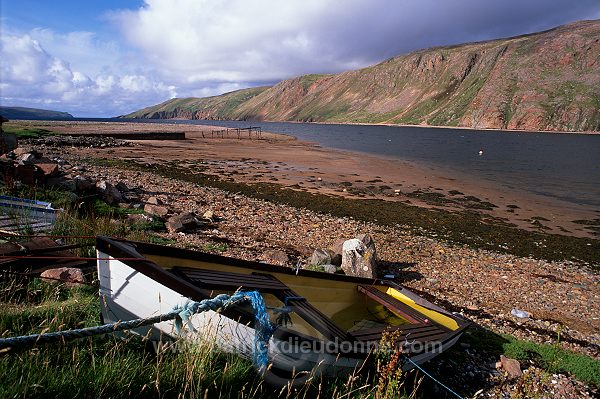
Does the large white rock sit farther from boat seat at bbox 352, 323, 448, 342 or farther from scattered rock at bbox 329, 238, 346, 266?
boat seat at bbox 352, 323, 448, 342

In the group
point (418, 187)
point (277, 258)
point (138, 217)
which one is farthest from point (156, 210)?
point (418, 187)

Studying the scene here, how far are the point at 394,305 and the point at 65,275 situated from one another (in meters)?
5.35

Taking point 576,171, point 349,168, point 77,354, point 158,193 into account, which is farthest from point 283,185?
point 576,171

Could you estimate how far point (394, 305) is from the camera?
21.9 ft

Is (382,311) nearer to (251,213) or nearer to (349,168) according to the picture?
(251,213)

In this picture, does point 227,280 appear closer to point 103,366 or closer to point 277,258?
point 103,366

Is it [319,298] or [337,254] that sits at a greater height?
[319,298]

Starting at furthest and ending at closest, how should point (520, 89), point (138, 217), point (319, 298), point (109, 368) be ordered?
1. point (520, 89)
2. point (138, 217)
3. point (319, 298)
4. point (109, 368)

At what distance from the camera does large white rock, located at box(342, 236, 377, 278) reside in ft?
30.6

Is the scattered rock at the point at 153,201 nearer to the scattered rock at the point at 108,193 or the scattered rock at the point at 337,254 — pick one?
the scattered rock at the point at 108,193

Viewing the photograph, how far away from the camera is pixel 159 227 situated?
37.2 feet

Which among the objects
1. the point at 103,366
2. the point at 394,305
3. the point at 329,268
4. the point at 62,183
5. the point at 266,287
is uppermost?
the point at 62,183

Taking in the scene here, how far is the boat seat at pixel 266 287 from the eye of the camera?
15.1 ft

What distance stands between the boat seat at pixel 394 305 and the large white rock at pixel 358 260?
6.24ft
